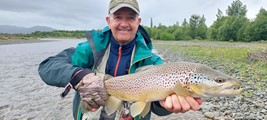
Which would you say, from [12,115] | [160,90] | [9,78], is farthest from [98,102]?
[9,78]

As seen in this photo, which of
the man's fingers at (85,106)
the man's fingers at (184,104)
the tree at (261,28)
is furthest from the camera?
the tree at (261,28)

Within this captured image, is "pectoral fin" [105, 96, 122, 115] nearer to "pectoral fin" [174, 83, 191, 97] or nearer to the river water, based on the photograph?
"pectoral fin" [174, 83, 191, 97]

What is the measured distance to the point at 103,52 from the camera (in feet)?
9.64

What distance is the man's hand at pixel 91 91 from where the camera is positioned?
8.14 feet

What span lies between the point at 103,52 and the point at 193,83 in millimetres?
1020

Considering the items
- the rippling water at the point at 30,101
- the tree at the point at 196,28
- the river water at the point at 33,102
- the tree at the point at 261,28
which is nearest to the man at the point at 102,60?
the river water at the point at 33,102

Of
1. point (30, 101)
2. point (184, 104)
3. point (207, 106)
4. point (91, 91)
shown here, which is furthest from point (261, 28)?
point (91, 91)

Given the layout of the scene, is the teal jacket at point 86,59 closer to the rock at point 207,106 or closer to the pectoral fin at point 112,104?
the pectoral fin at point 112,104

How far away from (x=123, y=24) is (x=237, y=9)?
274 ft

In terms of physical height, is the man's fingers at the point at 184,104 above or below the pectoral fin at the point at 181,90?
below

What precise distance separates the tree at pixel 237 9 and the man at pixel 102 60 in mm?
80343

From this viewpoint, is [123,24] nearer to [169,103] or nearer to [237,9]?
[169,103]

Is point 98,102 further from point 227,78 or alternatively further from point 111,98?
point 227,78

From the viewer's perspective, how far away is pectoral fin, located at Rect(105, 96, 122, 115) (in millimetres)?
2750
